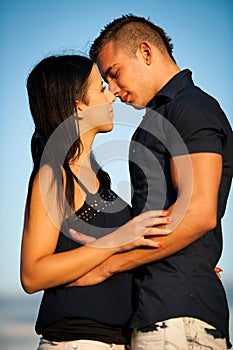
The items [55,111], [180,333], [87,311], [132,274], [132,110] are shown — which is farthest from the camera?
[132,110]

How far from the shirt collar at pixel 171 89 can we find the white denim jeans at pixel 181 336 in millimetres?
1304

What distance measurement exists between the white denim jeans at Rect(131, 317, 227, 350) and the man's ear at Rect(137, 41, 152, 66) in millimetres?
2037

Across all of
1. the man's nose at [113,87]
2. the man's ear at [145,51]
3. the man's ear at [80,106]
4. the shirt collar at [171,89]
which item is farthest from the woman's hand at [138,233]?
the man's ear at [145,51]

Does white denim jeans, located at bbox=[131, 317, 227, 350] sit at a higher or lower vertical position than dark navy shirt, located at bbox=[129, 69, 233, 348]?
lower

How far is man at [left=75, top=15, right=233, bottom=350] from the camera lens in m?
2.99

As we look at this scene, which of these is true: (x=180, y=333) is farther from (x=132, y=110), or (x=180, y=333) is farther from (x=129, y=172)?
(x=132, y=110)

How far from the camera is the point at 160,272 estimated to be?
3.12 m

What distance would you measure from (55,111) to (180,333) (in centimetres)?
155

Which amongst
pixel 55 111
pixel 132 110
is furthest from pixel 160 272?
pixel 132 110

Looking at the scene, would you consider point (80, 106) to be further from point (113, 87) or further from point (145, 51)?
point (145, 51)

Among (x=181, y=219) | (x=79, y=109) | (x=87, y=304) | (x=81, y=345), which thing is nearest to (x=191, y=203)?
(x=181, y=219)

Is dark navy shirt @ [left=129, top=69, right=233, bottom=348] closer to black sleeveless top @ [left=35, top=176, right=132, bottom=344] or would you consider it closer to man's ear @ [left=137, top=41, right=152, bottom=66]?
black sleeveless top @ [left=35, top=176, right=132, bottom=344]

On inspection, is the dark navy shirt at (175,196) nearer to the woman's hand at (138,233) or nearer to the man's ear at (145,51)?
the woman's hand at (138,233)

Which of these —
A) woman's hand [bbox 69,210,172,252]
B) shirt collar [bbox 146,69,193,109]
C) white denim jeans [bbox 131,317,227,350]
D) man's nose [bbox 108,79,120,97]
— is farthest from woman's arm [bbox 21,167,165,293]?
man's nose [bbox 108,79,120,97]
